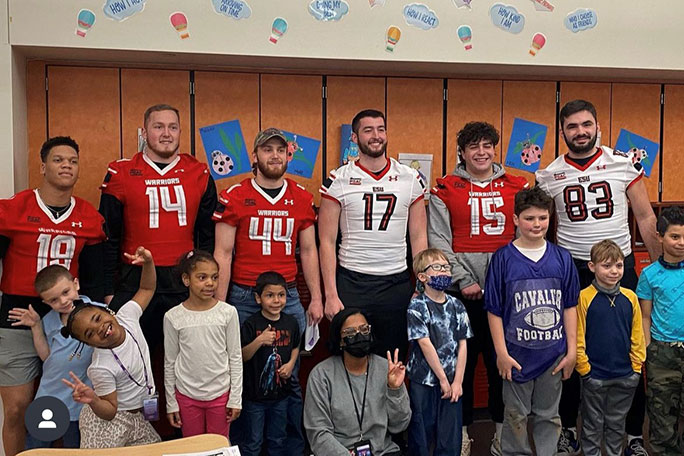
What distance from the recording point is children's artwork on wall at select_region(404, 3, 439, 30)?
3.98 m

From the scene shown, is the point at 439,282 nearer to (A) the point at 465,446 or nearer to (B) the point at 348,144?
(A) the point at 465,446

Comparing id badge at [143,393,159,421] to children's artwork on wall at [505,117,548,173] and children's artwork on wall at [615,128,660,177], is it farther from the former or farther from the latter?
children's artwork on wall at [615,128,660,177]

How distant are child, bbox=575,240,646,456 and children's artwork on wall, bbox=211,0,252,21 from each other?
2335 millimetres

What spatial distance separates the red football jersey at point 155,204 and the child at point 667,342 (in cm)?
240

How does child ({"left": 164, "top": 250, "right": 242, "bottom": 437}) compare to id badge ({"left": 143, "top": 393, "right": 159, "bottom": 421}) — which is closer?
id badge ({"left": 143, "top": 393, "right": 159, "bottom": 421})

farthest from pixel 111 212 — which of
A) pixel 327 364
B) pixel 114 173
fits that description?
pixel 327 364

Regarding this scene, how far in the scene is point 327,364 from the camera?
2908 mm

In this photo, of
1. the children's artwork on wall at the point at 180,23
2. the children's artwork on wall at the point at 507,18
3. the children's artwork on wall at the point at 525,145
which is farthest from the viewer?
the children's artwork on wall at the point at 525,145

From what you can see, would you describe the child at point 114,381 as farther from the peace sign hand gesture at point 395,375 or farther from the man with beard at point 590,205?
the man with beard at point 590,205

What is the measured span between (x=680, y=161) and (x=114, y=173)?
407 centimetres

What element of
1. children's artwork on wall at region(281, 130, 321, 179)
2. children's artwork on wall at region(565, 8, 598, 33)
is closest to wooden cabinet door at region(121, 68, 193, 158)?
children's artwork on wall at region(281, 130, 321, 179)

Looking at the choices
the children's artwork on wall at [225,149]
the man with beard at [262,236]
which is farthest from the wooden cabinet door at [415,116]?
the man with beard at [262,236]

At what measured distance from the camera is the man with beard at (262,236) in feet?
10.9

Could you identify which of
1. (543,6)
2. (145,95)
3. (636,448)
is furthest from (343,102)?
(636,448)
